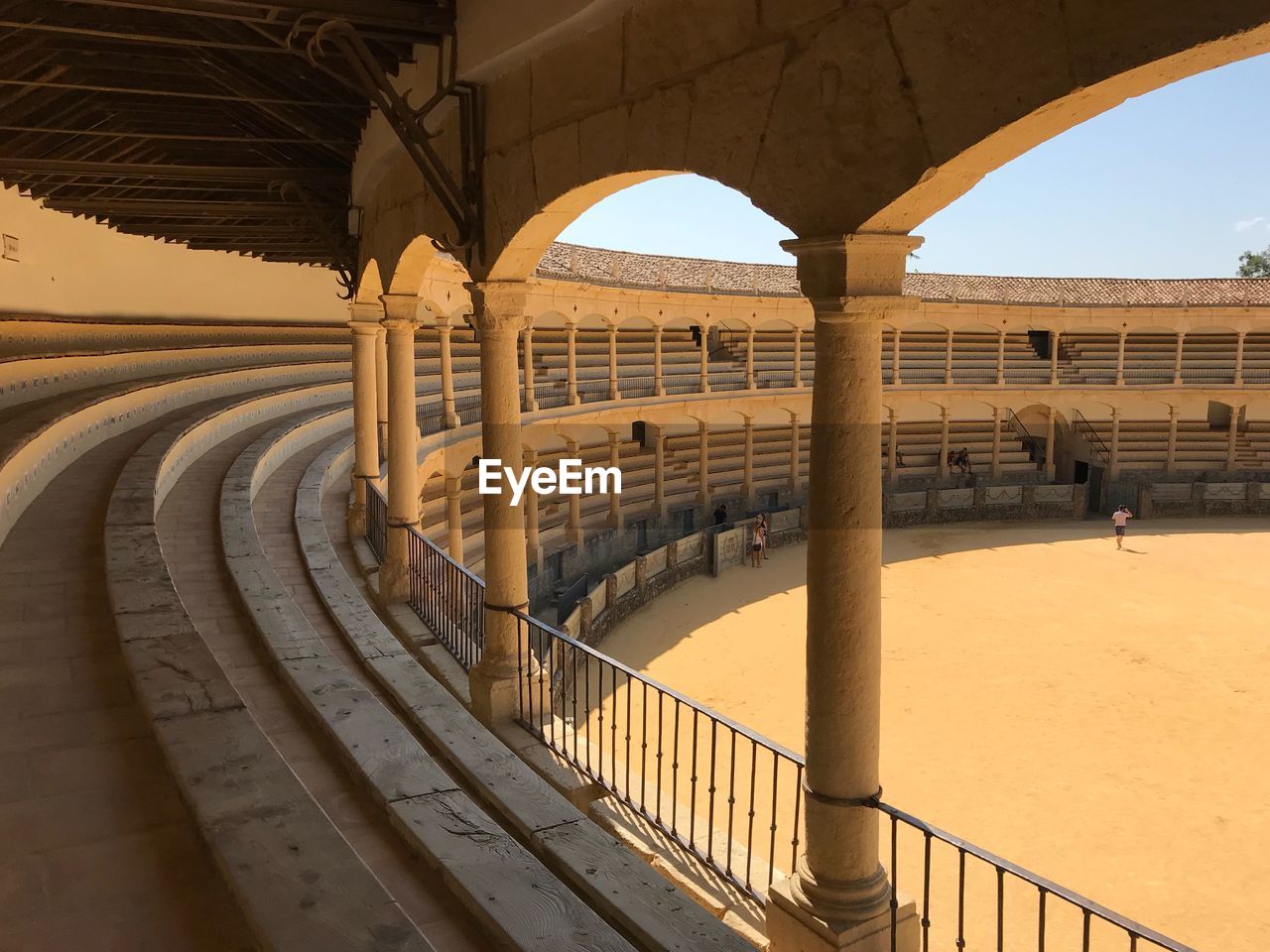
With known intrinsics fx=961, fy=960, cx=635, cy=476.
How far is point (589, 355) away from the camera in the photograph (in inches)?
992

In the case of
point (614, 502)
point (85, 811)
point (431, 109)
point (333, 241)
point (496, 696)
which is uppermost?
point (431, 109)

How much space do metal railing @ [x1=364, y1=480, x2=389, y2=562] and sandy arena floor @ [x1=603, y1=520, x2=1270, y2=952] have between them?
500 centimetres

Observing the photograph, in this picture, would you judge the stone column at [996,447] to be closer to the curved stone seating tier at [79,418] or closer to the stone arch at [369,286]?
the curved stone seating tier at [79,418]

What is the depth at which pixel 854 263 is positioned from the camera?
3.26 m

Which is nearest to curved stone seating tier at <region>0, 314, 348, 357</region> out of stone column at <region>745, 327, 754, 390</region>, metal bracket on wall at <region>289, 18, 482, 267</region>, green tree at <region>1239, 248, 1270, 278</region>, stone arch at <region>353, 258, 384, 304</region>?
stone arch at <region>353, 258, 384, 304</region>

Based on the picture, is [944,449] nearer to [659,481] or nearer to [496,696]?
[659,481]

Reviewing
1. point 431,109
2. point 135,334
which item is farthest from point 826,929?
point 135,334

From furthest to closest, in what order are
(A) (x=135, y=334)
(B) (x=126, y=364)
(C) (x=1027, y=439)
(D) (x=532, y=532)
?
(C) (x=1027, y=439), (D) (x=532, y=532), (A) (x=135, y=334), (B) (x=126, y=364)

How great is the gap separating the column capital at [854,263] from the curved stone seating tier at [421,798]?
2.22 meters

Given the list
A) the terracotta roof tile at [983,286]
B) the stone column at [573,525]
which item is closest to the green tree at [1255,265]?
the terracotta roof tile at [983,286]

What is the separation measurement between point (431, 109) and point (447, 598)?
344 centimetres

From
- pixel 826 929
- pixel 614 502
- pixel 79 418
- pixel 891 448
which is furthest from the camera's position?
pixel 891 448

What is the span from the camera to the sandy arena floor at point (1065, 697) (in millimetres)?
8438

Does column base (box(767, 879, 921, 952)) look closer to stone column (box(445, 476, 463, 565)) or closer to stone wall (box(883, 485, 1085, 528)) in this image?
stone column (box(445, 476, 463, 565))
